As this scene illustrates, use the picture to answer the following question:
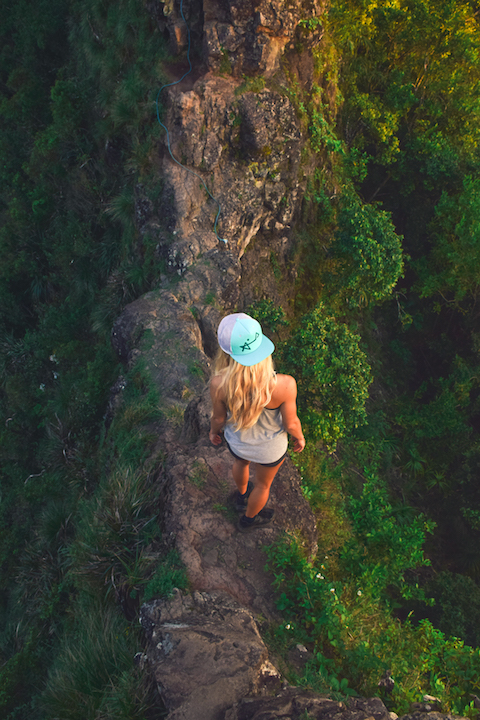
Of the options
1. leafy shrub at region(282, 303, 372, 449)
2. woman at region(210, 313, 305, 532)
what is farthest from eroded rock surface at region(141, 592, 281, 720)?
leafy shrub at region(282, 303, 372, 449)

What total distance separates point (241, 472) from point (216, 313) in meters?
3.60

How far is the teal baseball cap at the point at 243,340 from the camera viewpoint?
2.70m

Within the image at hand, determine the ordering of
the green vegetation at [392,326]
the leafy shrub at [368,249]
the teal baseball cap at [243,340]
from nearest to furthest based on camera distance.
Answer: the teal baseball cap at [243,340] → the green vegetation at [392,326] → the leafy shrub at [368,249]

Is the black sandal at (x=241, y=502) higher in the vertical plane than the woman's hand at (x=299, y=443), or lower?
lower

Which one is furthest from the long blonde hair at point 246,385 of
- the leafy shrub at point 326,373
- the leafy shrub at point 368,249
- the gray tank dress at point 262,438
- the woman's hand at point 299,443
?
the leafy shrub at point 368,249

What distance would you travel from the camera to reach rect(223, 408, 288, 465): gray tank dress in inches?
123

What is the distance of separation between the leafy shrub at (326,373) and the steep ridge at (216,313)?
128 centimetres

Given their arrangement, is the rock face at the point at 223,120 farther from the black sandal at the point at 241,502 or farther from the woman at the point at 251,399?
the woman at the point at 251,399

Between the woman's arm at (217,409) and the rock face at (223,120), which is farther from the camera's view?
the rock face at (223,120)

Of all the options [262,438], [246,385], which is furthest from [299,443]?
[246,385]

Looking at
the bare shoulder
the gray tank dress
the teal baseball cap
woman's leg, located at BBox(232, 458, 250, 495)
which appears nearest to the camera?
the teal baseball cap

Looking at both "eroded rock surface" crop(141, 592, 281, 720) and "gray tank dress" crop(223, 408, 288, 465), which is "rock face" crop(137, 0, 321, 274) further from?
"eroded rock surface" crop(141, 592, 281, 720)

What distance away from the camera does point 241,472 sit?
3639mm

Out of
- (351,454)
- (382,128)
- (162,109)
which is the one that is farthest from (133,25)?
(351,454)
